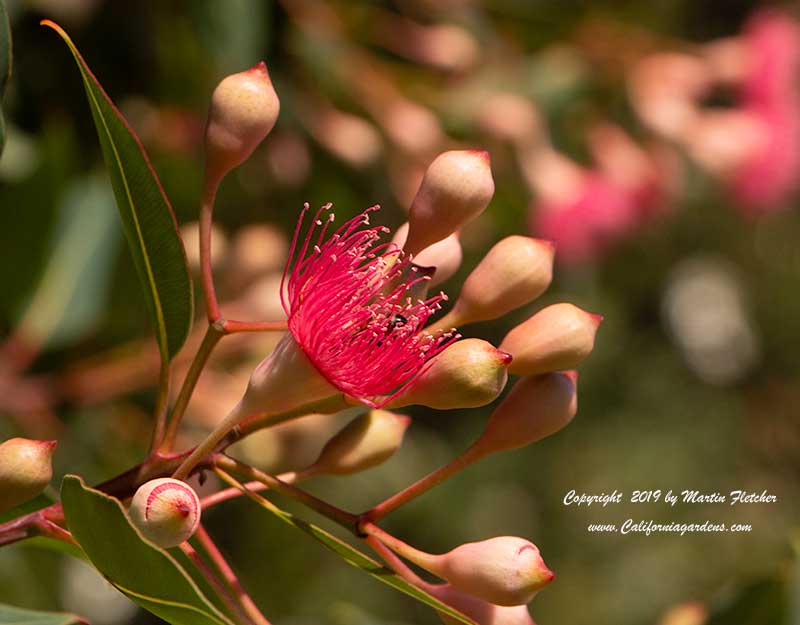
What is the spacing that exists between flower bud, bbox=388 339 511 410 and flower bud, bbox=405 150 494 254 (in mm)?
87

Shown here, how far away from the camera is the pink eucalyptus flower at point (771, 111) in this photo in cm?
222

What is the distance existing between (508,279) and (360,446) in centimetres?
16

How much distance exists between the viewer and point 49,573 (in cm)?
147

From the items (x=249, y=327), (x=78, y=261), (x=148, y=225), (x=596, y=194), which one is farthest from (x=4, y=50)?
(x=596, y=194)

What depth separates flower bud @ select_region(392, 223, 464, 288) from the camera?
78 centimetres

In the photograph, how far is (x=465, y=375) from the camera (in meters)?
0.67

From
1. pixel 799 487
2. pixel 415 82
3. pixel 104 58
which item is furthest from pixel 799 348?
pixel 104 58

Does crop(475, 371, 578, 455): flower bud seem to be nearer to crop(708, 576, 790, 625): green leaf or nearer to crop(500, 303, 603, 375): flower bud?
crop(500, 303, 603, 375): flower bud

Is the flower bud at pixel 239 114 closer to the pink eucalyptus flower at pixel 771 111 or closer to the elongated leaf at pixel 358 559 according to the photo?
the elongated leaf at pixel 358 559

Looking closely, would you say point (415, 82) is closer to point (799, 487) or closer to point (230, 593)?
point (230, 593)

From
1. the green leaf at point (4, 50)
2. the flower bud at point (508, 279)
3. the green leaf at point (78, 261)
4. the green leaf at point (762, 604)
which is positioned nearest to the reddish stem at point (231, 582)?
the flower bud at point (508, 279)

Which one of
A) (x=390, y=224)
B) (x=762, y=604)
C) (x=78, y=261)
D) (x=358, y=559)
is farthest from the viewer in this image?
(x=390, y=224)

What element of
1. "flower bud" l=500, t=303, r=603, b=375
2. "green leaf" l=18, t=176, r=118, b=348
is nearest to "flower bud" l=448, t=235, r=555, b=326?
"flower bud" l=500, t=303, r=603, b=375

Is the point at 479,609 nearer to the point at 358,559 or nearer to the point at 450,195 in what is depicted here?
the point at 358,559
